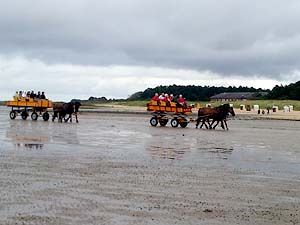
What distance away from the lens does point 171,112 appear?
34219 mm

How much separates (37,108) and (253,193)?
30393 millimetres

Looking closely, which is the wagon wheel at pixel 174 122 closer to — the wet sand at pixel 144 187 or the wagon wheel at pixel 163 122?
the wagon wheel at pixel 163 122

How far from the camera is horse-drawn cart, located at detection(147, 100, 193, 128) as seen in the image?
1336 inches

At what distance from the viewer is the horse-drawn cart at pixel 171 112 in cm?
3394

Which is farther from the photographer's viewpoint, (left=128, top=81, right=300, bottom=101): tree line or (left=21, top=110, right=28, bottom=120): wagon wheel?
(left=128, top=81, right=300, bottom=101): tree line

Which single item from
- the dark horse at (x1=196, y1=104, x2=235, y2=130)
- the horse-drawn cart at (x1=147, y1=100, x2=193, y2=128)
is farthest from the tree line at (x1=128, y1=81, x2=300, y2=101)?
the dark horse at (x1=196, y1=104, x2=235, y2=130)

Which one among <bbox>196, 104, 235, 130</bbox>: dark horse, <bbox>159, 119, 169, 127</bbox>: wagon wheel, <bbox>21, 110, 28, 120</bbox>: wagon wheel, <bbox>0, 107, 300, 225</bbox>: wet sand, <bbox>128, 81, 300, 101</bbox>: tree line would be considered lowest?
<bbox>0, 107, 300, 225</bbox>: wet sand

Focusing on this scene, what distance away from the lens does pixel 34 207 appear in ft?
25.1

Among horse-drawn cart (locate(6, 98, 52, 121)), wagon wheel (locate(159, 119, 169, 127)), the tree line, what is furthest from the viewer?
the tree line

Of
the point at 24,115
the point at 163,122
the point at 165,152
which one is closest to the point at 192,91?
the point at 24,115

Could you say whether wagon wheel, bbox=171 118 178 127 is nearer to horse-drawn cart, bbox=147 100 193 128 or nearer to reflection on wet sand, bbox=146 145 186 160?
horse-drawn cart, bbox=147 100 193 128

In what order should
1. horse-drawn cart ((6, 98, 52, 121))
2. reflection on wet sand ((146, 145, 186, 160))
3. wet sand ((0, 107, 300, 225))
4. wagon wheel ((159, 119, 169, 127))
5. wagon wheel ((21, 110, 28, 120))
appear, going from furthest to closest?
wagon wheel ((21, 110, 28, 120)), horse-drawn cart ((6, 98, 52, 121)), wagon wheel ((159, 119, 169, 127)), reflection on wet sand ((146, 145, 186, 160)), wet sand ((0, 107, 300, 225))

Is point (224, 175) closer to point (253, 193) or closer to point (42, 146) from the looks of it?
point (253, 193)

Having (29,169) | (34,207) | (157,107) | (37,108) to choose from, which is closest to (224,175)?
(29,169)
